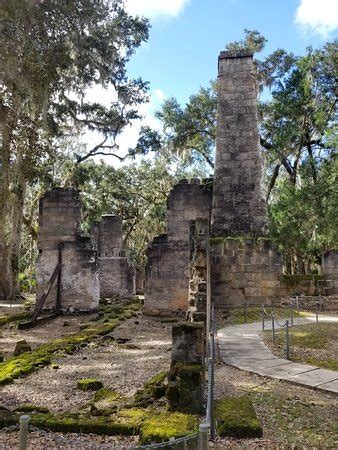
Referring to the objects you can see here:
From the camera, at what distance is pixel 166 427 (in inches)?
153

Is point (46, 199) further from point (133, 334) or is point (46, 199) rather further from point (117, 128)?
point (117, 128)

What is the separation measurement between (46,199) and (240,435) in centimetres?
1114

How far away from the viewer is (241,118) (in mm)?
13070

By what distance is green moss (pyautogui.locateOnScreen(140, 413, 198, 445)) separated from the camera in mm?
3729

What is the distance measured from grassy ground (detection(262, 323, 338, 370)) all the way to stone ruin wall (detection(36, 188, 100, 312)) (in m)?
6.15

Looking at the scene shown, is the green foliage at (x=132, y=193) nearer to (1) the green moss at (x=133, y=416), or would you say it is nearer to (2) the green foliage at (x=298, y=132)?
(2) the green foliage at (x=298, y=132)

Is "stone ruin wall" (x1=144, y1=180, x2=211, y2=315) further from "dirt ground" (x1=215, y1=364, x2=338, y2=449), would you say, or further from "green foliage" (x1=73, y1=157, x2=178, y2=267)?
"green foliage" (x1=73, y1=157, x2=178, y2=267)

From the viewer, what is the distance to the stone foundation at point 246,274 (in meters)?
12.0

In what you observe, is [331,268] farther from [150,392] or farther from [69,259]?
[150,392]

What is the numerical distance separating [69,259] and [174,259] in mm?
3319

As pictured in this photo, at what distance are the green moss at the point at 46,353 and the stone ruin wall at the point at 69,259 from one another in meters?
2.25

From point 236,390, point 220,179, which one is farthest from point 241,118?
point 236,390

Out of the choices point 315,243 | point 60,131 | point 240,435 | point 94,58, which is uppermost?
point 94,58

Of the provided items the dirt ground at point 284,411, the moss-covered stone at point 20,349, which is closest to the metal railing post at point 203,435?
the dirt ground at point 284,411
